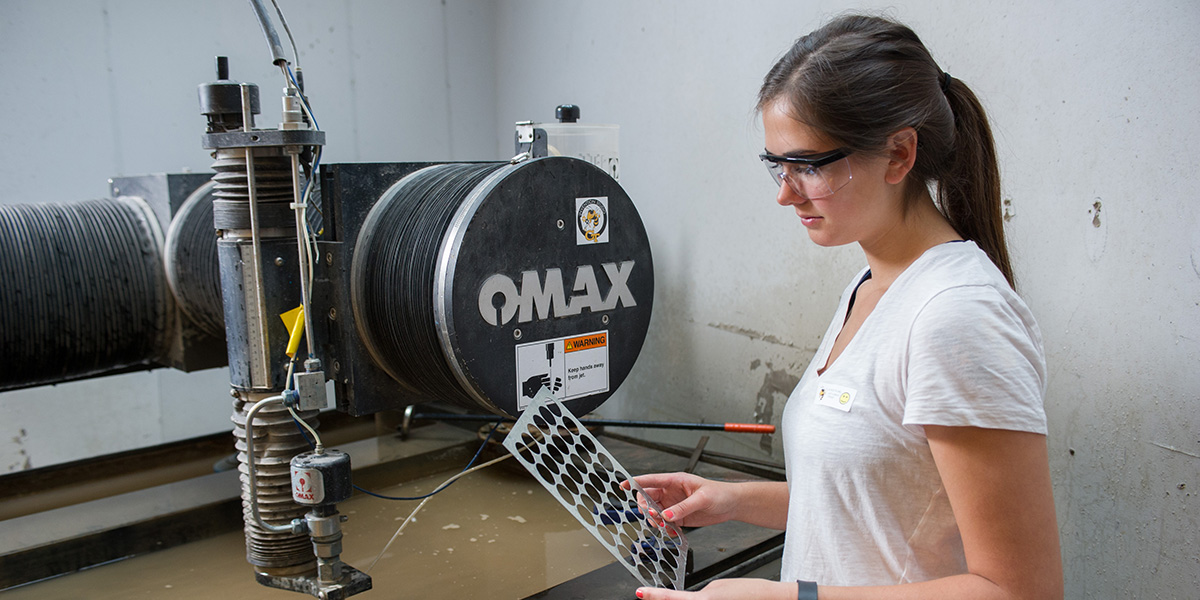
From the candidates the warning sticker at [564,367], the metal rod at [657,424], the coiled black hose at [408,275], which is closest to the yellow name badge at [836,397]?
the warning sticker at [564,367]

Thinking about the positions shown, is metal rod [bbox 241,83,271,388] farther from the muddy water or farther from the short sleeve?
the short sleeve

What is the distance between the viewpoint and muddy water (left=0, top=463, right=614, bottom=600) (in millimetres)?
1629

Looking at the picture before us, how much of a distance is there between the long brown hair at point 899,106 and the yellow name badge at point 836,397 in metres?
0.25

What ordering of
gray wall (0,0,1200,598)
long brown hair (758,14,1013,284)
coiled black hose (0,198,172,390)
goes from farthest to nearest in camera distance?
coiled black hose (0,198,172,390) < gray wall (0,0,1200,598) < long brown hair (758,14,1013,284)

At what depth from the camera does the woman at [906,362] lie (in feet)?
2.67

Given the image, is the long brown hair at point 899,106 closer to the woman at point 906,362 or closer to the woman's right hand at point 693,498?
the woman at point 906,362

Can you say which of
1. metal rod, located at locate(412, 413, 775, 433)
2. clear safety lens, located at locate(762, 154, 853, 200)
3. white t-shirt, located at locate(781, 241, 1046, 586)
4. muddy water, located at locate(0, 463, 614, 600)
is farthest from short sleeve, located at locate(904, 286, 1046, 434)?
metal rod, located at locate(412, 413, 775, 433)

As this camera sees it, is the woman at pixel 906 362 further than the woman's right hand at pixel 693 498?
No

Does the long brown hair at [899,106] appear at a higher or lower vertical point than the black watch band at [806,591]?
higher

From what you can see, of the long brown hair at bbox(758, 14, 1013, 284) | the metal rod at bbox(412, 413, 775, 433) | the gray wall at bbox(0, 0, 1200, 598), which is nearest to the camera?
the long brown hair at bbox(758, 14, 1013, 284)

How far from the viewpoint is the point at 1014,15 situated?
164 cm

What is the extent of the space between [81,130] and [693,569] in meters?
2.10

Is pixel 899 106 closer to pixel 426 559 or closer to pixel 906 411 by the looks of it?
pixel 906 411

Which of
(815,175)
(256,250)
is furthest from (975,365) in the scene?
(256,250)
